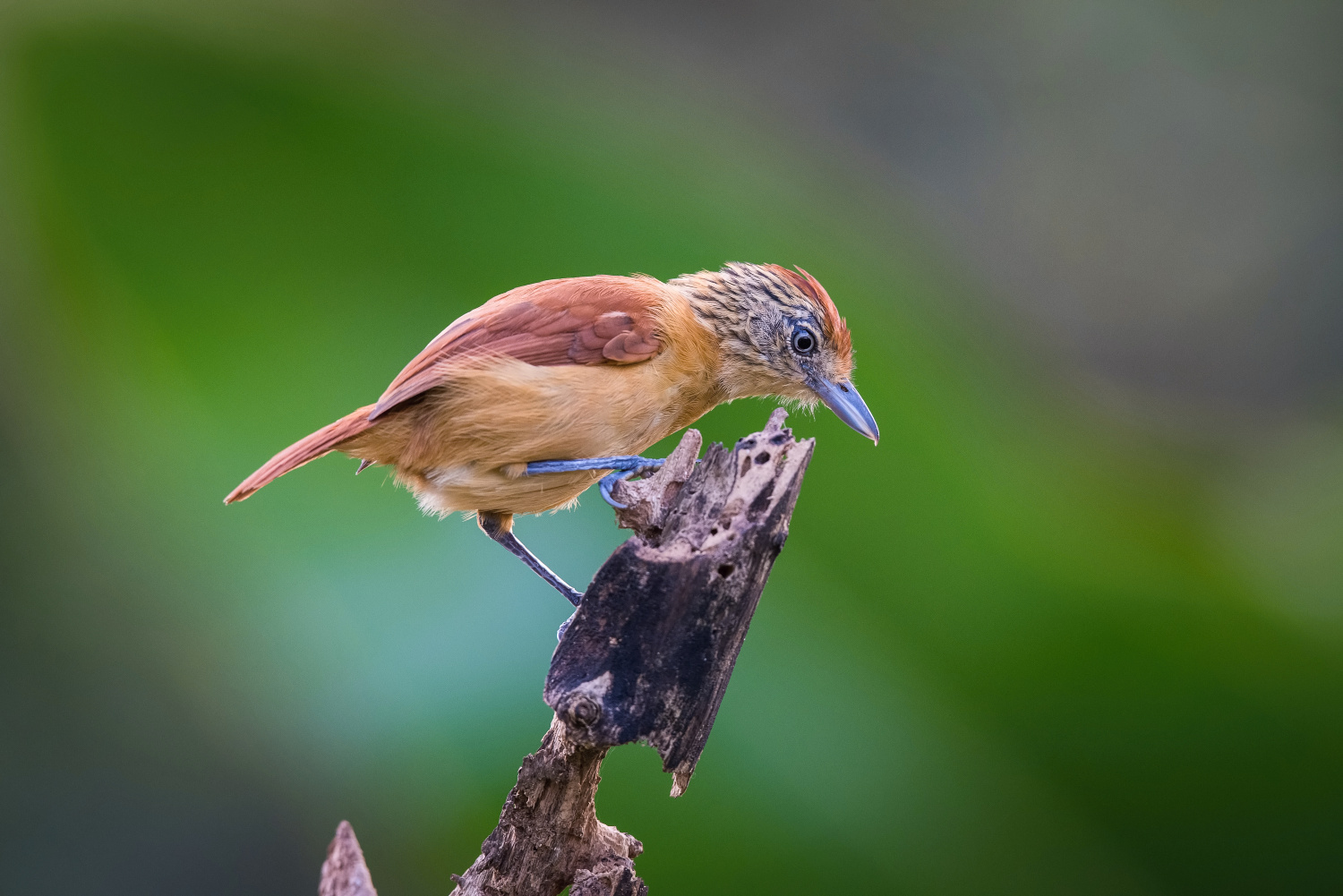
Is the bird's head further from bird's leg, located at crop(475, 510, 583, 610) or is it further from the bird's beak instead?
bird's leg, located at crop(475, 510, 583, 610)

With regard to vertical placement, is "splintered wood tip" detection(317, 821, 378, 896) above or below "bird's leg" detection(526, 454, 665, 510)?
below

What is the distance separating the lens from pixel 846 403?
12.6 ft

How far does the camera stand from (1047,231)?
7.83 metres

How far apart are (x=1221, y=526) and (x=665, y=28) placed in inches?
194

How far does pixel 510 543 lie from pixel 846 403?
1.21 m

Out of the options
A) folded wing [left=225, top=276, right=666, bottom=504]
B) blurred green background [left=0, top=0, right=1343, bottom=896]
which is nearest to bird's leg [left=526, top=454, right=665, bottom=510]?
folded wing [left=225, top=276, right=666, bottom=504]

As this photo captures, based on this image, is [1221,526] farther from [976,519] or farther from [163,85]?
[163,85]

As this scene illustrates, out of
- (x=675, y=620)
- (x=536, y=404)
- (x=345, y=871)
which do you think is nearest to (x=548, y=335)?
(x=536, y=404)

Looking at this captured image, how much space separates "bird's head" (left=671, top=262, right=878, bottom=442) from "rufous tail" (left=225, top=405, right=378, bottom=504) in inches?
47.5

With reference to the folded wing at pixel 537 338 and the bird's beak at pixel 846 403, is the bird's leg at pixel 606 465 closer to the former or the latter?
the folded wing at pixel 537 338

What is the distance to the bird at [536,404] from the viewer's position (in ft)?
10.9

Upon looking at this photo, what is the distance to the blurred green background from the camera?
4.43 meters

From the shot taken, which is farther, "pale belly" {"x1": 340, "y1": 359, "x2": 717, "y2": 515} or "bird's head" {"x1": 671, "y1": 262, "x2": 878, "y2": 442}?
"bird's head" {"x1": 671, "y1": 262, "x2": 878, "y2": 442}

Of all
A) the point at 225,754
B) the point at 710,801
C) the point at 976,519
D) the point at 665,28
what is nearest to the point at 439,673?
the point at 710,801
